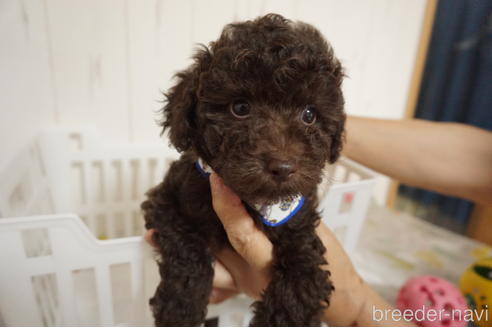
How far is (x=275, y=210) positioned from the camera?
1.01 metres

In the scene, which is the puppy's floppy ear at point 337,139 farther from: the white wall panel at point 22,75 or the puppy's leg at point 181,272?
the white wall panel at point 22,75

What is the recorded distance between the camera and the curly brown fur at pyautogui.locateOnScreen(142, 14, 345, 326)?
86 centimetres

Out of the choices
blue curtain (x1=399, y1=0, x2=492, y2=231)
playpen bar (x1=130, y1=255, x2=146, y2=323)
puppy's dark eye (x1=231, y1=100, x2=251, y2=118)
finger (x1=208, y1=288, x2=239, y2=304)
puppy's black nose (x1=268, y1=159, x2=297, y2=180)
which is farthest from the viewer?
blue curtain (x1=399, y1=0, x2=492, y2=231)

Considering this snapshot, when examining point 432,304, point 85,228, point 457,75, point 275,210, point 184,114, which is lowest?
point 432,304

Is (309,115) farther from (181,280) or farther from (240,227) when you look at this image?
(181,280)

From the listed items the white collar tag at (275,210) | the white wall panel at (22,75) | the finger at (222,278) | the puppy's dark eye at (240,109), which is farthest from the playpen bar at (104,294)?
the white wall panel at (22,75)

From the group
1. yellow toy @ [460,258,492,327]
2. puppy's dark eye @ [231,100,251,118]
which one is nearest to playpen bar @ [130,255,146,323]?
puppy's dark eye @ [231,100,251,118]

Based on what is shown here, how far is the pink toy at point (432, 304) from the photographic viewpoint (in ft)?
4.61

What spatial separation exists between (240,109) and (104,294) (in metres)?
0.81

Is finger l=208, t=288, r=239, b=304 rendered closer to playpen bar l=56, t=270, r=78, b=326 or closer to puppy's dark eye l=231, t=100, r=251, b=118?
playpen bar l=56, t=270, r=78, b=326

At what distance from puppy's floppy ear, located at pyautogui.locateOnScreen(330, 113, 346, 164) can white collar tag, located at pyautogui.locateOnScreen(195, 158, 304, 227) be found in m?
0.19

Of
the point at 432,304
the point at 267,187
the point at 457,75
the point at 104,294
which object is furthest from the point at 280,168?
the point at 457,75

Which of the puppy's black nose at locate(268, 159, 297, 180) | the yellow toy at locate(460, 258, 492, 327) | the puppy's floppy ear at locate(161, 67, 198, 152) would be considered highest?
the puppy's floppy ear at locate(161, 67, 198, 152)

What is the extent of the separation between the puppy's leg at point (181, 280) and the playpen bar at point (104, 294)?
Answer: 0.17m
